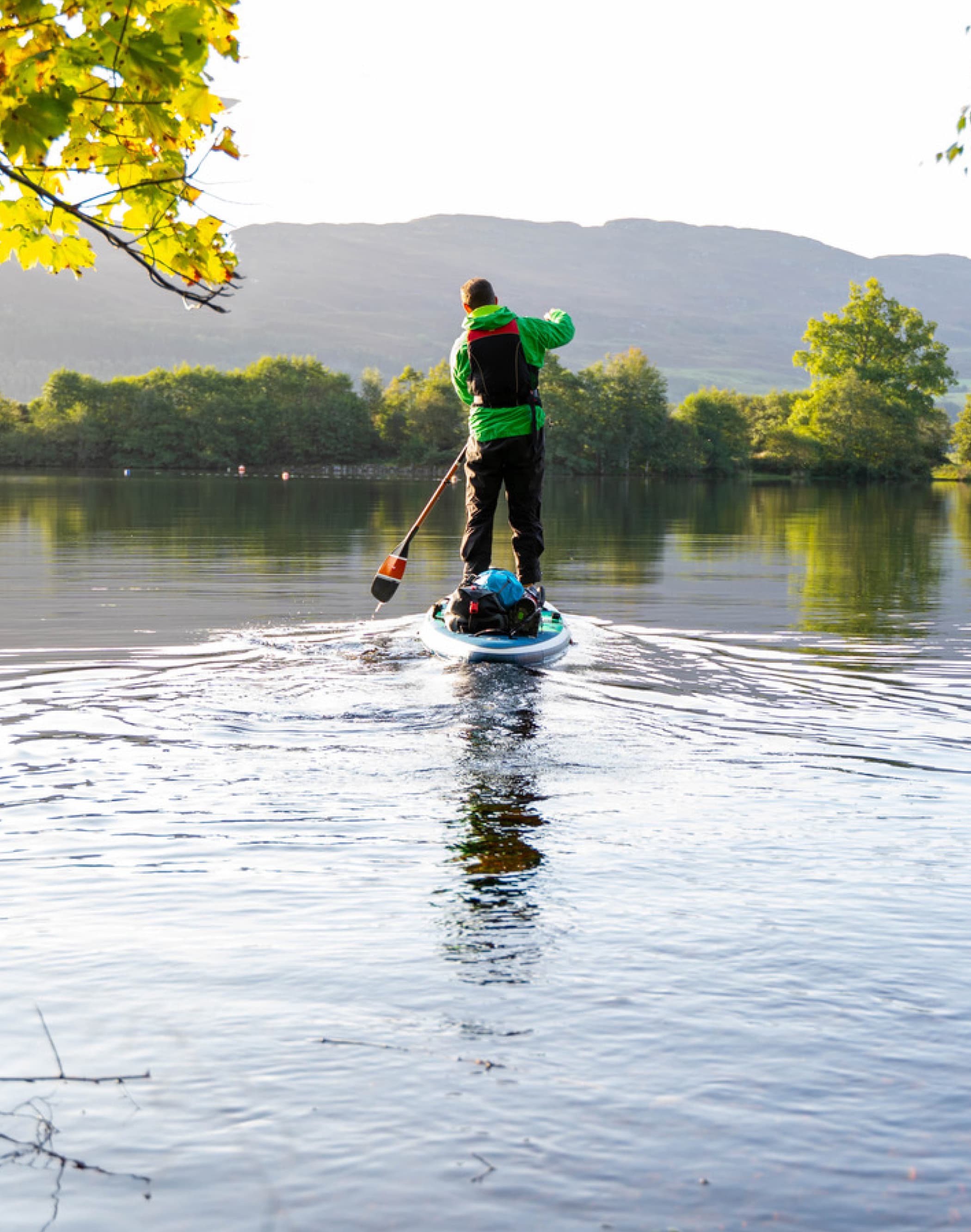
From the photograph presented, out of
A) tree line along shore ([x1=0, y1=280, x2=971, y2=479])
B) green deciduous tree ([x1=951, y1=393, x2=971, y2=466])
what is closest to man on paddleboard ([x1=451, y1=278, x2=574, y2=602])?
tree line along shore ([x1=0, y1=280, x2=971, y2=479])

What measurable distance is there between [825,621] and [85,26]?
14.5 metres

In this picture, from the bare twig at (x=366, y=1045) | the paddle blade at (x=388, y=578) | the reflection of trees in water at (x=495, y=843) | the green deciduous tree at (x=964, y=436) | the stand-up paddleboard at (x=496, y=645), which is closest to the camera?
the bare twig at (x=366, y=1045)

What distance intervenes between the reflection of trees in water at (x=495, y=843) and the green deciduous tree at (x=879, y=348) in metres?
135

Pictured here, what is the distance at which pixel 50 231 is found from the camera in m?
5.86

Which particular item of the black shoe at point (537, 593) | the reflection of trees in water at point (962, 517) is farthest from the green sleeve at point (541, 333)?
→ the reflection of trees in water at point (962, 517)

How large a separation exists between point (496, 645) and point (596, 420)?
134 meters

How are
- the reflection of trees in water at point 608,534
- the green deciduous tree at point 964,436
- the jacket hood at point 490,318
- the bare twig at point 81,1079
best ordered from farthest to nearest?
the green deciduous tree at point 964,436 < the reflection of trees in water at point 608,534 < the jacket hood at point 490,318 < the bare twig at point 81,1079

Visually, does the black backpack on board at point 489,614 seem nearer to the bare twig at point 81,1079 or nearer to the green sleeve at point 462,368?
the green sleeve at point 462,368

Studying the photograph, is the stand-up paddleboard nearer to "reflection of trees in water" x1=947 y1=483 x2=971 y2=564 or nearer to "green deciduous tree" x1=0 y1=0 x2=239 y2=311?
"green deciduous tree" x1=0 y1=0 x2=239 y2=311

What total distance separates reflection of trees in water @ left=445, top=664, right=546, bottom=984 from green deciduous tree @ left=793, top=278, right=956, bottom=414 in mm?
134913

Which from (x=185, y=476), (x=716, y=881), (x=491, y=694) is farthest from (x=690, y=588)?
(x=185, y=476)

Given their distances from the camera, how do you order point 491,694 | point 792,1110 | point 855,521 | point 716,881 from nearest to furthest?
point 792,1110
point 716,881
point 491,694
point 855,521

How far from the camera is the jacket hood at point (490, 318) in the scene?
46.6ft

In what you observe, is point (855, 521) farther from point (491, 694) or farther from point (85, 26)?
point (85, 26)
